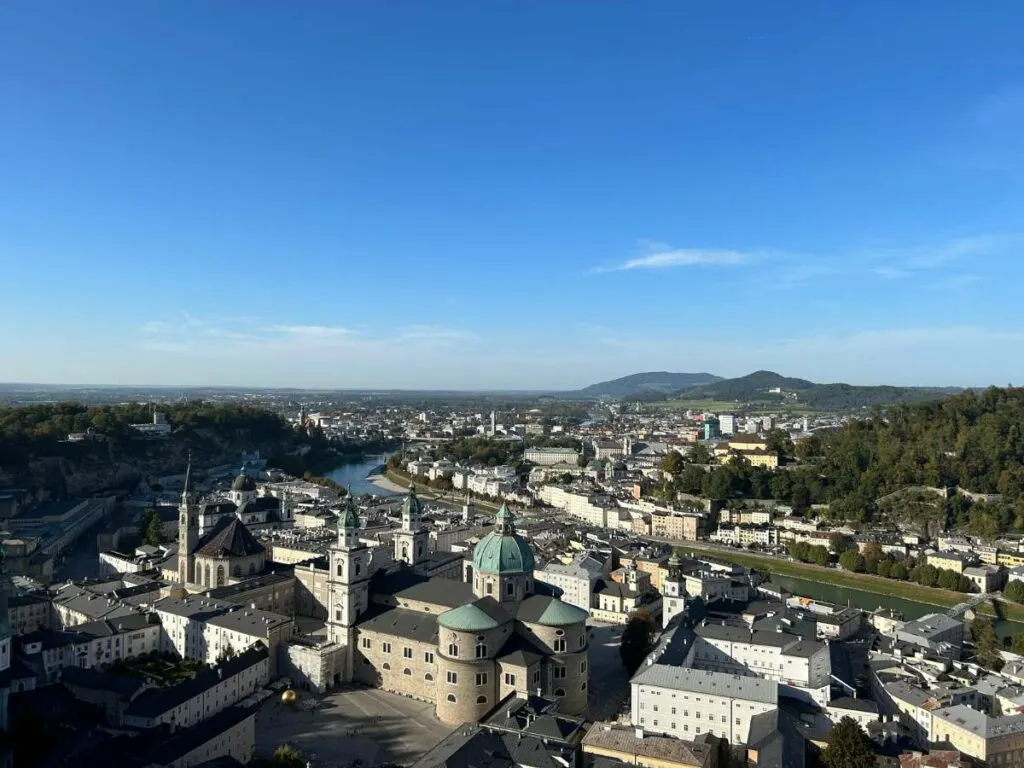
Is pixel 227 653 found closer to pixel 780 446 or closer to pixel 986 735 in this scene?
pixel 986 735

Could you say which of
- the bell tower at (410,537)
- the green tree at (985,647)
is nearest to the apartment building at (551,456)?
the bell tower at (410,537)

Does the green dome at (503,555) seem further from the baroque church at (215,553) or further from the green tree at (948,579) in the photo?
the green tree at (948,579)

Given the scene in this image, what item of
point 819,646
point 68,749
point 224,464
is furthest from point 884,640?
point 224,464

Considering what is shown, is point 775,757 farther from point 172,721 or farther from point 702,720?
point 172,721

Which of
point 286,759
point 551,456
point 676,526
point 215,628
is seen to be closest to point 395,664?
point 215,628

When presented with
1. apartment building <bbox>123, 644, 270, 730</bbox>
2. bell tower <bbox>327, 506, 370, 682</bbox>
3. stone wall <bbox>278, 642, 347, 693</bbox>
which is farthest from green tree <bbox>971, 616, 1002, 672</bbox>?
apartment building <bbox>123, 644, 270, 730</bbox>

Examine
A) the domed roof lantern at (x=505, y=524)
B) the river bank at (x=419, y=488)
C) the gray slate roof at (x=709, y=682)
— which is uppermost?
the domed roof lantern at (x=505, y=524)
